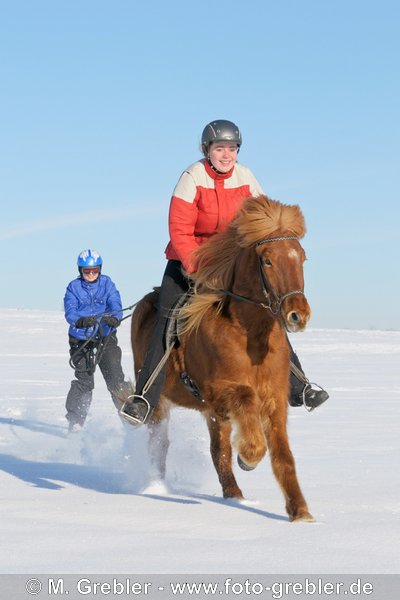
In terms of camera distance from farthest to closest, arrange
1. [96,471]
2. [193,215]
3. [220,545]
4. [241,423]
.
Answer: [96,471], [193,215], [241,423], [220,545]

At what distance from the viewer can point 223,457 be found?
283 inches

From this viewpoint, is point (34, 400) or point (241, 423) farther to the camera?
point (34, 400)

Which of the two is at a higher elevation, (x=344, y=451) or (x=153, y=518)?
(x=153, y=518)

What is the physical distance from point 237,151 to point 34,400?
29.0ft

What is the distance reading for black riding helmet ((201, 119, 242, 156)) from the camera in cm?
700

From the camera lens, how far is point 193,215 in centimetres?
712

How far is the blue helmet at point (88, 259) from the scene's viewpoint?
11180mm

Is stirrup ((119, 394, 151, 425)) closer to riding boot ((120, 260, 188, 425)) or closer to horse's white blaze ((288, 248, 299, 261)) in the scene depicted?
riding boot ((120, 260, 188, 425))

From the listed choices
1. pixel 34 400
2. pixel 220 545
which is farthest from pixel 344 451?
pixel 34 400

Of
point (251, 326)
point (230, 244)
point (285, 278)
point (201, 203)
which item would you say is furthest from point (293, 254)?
point (201, 203)

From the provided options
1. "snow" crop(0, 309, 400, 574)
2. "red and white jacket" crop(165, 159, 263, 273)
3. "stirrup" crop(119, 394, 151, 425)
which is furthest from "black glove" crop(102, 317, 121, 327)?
"red and white jacket" crop(165, 159, 263, 273)

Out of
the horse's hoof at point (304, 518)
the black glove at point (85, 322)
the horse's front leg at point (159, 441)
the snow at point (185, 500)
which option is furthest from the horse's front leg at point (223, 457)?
the black glove at point (85, 322)

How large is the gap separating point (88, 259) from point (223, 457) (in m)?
4.68

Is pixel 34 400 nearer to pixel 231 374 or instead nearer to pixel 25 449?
pixel 25 449
